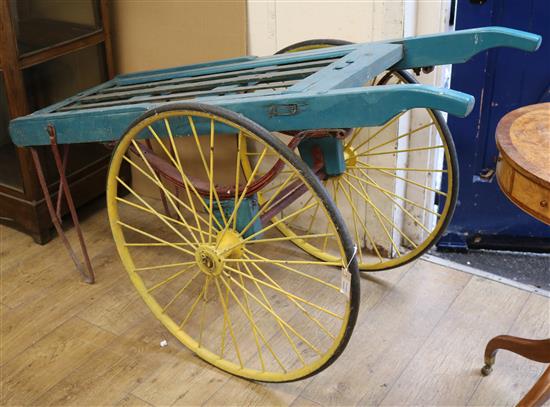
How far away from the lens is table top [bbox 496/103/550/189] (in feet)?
4.37

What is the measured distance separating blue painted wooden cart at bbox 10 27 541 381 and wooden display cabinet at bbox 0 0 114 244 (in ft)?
0.71

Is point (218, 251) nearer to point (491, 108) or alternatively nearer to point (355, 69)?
point (355, 69)

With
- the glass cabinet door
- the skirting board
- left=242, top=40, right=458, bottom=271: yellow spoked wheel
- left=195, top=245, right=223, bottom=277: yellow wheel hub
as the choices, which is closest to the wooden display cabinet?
the glass cabinet door

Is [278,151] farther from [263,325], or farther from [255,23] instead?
[255,23]

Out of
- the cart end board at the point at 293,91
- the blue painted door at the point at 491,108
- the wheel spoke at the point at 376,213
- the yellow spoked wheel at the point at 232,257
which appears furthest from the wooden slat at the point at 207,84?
the blue painted door at the point at 491,108

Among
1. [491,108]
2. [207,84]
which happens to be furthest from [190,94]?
[491,108]

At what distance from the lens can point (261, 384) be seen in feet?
5.97

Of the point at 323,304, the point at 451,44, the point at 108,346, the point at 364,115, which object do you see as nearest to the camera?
the point at 364,115

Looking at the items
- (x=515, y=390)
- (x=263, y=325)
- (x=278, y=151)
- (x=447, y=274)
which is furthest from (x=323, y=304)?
(x=278, y=151)

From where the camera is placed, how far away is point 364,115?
55.2 inches

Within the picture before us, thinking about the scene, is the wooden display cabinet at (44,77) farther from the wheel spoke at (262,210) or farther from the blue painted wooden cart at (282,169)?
the wheel spoke at (262,210)

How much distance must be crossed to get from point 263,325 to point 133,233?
0.72m

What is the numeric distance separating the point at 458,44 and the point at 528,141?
395 millimetres

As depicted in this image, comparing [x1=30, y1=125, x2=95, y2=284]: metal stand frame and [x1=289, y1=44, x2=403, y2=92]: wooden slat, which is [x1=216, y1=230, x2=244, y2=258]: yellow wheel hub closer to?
[x1=289, y1=44, x2=403, y2=92]: wooden slat
